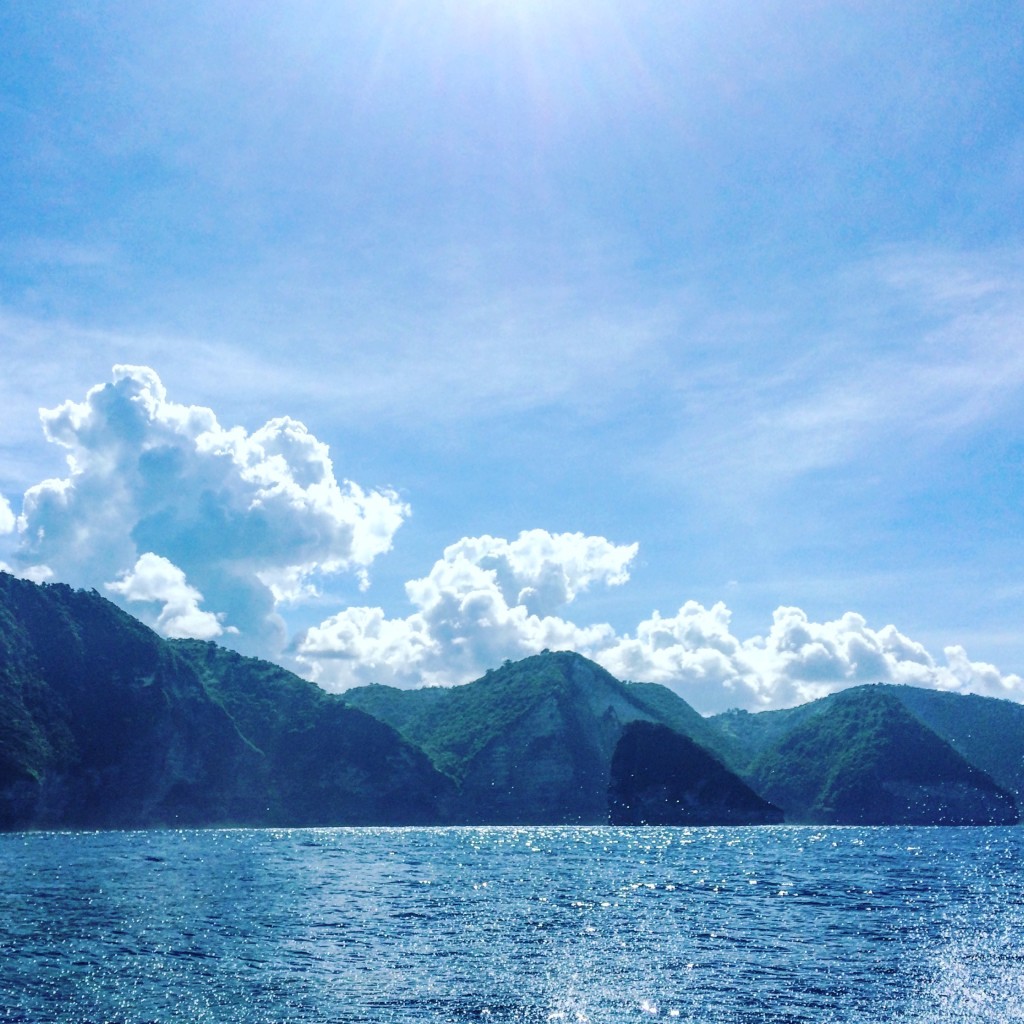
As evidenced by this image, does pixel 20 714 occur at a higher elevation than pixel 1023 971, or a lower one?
higher

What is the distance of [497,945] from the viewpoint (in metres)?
49.2

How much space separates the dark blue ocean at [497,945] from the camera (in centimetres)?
3566

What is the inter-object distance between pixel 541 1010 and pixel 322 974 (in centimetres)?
1088

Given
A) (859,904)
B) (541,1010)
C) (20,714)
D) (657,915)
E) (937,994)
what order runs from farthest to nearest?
(20,714) → (859,904) → (657,915) → (937,994) → (541,1010)

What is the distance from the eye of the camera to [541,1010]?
35250 mm

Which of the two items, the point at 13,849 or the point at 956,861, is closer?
the point at 13,849

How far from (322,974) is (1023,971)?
105 ft

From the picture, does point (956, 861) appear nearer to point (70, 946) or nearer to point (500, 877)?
point (500, 877)

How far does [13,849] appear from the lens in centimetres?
11438

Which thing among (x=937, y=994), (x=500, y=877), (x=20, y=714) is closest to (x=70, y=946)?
(x=937, y=994)

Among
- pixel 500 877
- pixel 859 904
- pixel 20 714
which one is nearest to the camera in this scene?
pixel 859 904

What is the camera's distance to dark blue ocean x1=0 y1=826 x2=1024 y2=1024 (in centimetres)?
3566

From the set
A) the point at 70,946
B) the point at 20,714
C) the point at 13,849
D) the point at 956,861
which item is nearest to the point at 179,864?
the point at 13,849

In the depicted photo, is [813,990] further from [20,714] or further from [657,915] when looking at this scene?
[20,714]
